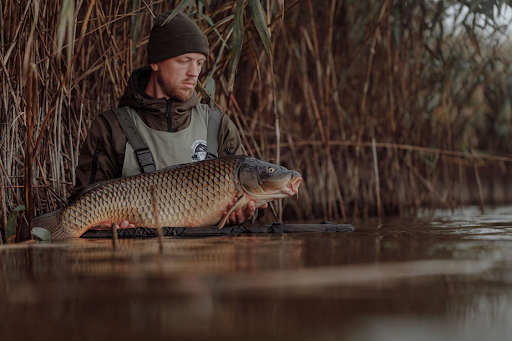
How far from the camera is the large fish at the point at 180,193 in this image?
2389mm

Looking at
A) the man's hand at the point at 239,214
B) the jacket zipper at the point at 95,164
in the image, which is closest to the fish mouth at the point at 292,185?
the man's hand at the point at 239,214

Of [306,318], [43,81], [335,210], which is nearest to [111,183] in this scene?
[43,81]

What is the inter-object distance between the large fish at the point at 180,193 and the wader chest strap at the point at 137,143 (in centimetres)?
28

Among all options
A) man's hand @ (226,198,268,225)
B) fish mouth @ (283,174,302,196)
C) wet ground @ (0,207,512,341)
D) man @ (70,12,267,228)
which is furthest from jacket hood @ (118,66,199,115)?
wet ground @ (0,207,512,341)

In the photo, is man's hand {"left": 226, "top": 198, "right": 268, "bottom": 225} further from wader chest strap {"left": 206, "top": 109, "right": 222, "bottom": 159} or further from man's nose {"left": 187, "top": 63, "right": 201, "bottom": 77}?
man's nose {"left": 187, "top": 63, "right": 201, "bottom": 77}

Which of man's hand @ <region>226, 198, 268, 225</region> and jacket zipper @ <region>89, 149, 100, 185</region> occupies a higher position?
jacket zipper @ <region>89, 149, 100, 185</region>

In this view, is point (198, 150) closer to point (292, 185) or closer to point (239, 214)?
point (239, 214)

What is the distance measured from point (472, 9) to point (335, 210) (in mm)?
1555

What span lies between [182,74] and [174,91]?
8 cm

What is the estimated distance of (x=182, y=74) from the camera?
9.33ft

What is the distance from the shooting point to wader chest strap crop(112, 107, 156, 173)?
2.72m

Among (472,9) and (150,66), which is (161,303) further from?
(472,9)

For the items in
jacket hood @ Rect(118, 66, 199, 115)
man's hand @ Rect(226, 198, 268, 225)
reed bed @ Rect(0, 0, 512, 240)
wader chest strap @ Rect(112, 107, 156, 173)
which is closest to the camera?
man's hand @ Rect(226, 198, 268, 225)

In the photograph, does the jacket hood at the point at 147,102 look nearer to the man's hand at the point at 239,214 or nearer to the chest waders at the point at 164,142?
the chest waders at the point at 164,142
